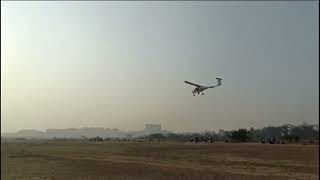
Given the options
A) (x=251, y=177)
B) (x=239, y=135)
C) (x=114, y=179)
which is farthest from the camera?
(x=239, y=135)

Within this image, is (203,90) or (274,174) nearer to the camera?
(203,90)

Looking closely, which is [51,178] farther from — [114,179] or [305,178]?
[305,178]

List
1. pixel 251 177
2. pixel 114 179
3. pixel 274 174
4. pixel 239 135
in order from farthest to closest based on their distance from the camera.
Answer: pixel 239 135 < pixel 274 174 < pixel 251 177 < pixel 114 179

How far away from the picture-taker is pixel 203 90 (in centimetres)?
3650

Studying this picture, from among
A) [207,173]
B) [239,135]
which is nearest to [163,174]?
[207,173]

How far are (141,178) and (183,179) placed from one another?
9.55 ft

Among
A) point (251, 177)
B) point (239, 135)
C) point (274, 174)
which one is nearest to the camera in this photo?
point (251, 177)

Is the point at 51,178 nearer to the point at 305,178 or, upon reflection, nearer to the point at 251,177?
the point at 251,177

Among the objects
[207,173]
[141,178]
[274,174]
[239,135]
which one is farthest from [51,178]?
[239,135]

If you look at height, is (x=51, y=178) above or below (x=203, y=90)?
below

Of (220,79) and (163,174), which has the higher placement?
(220,79)

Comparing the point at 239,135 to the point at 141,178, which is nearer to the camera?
the point at 141,178

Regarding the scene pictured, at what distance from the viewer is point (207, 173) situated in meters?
39.2

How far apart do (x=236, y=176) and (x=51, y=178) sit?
13.2 meters
